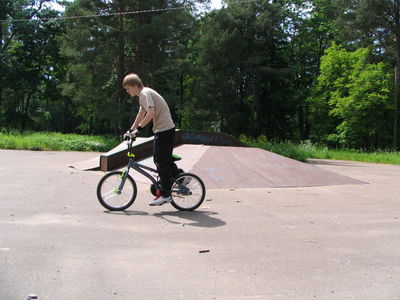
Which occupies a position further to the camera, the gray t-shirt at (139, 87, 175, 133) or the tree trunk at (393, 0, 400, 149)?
the tree trunk at (393, 0, 400, 149)

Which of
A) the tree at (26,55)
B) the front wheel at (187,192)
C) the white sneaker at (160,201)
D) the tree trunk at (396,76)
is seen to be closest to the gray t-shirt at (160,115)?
the front wheel at (187,192)

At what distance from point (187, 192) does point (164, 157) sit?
0.63 metres

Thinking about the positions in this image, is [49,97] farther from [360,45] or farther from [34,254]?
[34,254]

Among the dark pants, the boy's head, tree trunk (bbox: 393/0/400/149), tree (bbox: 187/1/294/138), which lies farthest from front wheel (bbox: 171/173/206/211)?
tree trunk (bbox: 393/0/400/149)

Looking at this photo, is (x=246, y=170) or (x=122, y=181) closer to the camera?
(x=122, y=181)

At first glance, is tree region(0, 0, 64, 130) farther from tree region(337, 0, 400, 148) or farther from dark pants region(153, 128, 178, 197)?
dark pants region(153, 128, 178, 197)

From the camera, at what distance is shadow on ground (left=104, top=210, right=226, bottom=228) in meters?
5.34

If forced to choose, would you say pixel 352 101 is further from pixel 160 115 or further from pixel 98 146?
pixel 160 115

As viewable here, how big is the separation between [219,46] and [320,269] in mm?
36677

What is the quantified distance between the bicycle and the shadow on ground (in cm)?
15

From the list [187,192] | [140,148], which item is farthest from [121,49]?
[187,192]

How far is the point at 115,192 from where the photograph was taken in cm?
604

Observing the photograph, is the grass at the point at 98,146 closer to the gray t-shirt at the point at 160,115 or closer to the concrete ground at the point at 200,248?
the concrete ground at the point at 200,248

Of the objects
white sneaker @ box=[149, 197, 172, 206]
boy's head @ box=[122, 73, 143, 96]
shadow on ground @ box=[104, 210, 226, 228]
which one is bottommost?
shadow on ground @ box=[104, 210, 226, 228]
